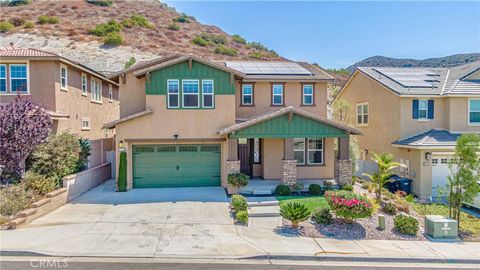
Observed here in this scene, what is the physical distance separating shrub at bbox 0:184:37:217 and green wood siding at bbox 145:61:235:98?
7.04m

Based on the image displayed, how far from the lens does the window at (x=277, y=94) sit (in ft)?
61.5

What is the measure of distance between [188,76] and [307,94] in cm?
742

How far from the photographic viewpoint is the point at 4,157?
13.1 m

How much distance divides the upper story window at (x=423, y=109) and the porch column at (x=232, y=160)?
1188cm

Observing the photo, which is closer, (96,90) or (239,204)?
(239,204)

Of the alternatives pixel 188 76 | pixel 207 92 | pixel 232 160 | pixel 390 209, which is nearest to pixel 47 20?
pixel 188 76

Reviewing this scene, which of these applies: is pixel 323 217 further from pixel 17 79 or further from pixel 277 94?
pixel 17 79

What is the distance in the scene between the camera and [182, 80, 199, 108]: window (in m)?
16.4

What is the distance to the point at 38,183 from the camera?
12.7m

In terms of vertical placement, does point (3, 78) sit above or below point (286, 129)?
above

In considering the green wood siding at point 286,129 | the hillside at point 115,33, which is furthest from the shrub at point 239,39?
the green wood siding at point 286,129

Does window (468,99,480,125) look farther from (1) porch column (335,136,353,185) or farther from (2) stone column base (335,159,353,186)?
(2) stone column base (335,159,353,186)

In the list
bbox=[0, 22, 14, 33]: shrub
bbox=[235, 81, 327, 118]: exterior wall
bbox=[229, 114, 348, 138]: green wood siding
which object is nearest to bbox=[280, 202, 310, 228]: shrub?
bbox=[229, 114, 348, 138]: green wood siding

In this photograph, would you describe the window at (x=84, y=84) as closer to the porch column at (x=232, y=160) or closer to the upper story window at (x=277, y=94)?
the porch column at (x=232, y=160)
